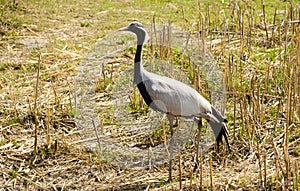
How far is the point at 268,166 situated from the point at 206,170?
54 centimetres

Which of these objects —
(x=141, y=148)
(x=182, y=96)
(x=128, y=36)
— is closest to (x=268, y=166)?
(x=182, y=96)

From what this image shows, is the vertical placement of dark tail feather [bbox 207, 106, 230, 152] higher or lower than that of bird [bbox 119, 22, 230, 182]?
lower

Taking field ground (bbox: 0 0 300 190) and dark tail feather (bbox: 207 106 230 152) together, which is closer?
field ground (bbox: 0 0 300 190)

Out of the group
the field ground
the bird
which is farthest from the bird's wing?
the field ground

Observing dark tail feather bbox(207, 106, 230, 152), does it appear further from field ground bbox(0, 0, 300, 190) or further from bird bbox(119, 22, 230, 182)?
field ground bbox(0, 0, 300, 190)

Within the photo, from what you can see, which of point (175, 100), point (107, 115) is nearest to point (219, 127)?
point (175, 100)

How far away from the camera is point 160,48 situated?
655cm

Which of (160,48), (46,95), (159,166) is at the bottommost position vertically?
(159,166)

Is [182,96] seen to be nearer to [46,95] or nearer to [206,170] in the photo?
[206,170]

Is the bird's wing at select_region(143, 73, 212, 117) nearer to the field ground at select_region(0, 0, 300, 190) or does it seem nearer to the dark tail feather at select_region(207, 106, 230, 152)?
the dark tail feather at select_region(207, 106, 230, 152)

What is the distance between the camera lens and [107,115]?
6078 mm

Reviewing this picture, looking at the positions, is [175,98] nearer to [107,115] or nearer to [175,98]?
[175,98]

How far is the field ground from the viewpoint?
4836 mm

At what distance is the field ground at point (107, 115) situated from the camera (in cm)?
484
